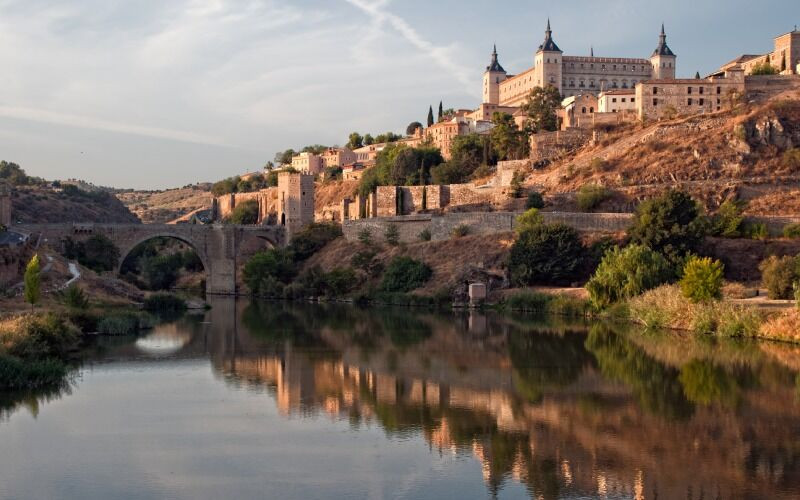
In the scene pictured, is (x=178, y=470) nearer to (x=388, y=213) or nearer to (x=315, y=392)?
(x=315, y=392)

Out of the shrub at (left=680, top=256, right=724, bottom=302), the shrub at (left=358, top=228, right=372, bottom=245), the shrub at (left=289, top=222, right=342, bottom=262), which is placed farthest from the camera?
the shrub at (left=289, top=222, right=342, bottom=262)

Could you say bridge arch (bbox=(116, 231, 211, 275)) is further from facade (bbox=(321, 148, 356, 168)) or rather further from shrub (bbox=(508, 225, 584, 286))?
facade (bbox=(321, 148, 356, 168))

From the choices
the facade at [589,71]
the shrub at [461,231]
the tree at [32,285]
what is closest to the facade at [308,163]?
the facade at [589,71]

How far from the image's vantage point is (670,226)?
41.8 meters

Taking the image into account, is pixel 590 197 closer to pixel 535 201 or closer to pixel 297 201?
pixel 535 201

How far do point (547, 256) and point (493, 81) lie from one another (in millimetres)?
44931

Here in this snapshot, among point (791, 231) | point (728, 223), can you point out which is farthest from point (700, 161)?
point (791, 231)

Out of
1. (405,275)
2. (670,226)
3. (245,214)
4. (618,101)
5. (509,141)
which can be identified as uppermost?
(618,101)

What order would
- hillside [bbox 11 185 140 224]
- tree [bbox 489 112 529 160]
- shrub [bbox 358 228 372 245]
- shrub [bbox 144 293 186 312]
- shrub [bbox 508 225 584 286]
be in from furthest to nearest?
hillside [bbox 11 185 140 224] < tree [bbox 489 112 529 160] < shrub [bbox 358 228 372 245] < shrub [bbox 508 225 584 286] < shrub [bbox 144 293 186 312]

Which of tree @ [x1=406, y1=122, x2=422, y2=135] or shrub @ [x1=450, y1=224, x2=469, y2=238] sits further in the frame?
tree @ [x1=406, y1=122, x2=422, y2=135]

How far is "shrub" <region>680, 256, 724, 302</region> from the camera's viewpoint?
108ft

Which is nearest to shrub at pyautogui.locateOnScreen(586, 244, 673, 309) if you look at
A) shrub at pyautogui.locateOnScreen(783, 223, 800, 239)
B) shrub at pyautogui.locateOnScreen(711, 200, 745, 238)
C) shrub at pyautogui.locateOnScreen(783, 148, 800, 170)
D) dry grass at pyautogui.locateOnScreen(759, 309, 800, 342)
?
dry grass at pyautogui.locateOnScreen(759, 309, 800, 342)

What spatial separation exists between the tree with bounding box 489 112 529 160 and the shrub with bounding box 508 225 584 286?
20.1m

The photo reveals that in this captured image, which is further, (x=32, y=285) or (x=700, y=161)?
(x=700, y=161)
